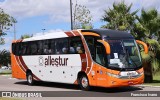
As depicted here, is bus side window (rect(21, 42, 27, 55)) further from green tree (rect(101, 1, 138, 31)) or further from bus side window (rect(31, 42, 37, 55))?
green tree (rect(101, 1, 138, 31))

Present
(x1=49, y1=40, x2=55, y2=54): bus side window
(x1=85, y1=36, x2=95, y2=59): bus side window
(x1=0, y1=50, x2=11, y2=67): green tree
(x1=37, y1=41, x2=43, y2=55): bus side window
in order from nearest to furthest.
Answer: (x1=85, y1=36, x2=95, y2=59): bus side window, (x1=49, y1=40, x2=55, y2=54): bus side window, (x1=37, y1=41, x2=43, y2=55): bus side window, (x1=0, y1=50, x2=11, y2=67): green tree

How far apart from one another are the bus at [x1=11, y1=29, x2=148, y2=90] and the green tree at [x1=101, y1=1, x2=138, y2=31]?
5.71 metres

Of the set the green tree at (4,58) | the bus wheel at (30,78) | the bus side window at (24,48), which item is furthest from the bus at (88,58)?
the green tree at (4,58)

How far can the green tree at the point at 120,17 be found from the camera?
1038 inches

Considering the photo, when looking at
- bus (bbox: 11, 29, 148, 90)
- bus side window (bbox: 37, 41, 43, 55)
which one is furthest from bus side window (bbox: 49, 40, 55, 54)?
bus side window (bbox: 37, 41, 43, 55)

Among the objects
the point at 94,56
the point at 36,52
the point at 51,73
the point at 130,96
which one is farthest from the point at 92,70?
the point at 36,52

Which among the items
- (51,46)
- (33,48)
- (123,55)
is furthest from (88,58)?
(33,48)

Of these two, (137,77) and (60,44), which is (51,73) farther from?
(137,77)

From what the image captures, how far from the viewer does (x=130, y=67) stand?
717 inches

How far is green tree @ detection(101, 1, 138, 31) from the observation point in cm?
2636

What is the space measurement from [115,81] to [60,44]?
16.6ft

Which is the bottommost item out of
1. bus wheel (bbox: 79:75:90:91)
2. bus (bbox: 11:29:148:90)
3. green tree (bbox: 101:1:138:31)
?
bus wheel (bbox: 79:75:90:91)

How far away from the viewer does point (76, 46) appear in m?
20.3

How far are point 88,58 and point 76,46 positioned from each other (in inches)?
53.7
